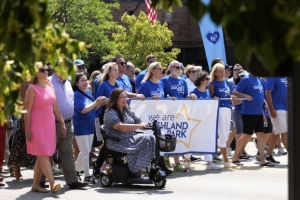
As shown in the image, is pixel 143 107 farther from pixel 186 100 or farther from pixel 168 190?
pixel 168 190

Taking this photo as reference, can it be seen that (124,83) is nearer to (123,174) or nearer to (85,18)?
(123,174)

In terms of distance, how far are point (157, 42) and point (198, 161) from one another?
14.6 meters

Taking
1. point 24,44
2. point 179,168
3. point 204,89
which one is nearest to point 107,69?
point 204,89

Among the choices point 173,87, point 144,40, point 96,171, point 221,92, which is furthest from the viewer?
point 144,40

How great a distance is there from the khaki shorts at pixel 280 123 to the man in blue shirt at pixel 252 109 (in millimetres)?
271

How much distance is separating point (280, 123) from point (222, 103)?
1.15 m

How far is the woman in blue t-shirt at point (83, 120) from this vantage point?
37.8 feet

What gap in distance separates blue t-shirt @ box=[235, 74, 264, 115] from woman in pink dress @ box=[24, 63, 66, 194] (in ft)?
15.4

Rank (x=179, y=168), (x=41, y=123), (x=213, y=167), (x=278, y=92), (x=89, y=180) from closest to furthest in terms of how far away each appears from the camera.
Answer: (x=41, y=123) → (x=89, y=180) → (x=179, y=168) → (x=213, y=167) → (x=278, y=92)

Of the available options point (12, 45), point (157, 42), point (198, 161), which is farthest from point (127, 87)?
point (157, 42)

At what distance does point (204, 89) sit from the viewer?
44.7 feet

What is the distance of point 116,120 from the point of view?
36.3ft

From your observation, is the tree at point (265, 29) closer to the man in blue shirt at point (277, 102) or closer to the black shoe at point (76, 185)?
the black shoe at point (76, 185)

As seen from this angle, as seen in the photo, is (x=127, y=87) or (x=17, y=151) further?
(x=127, y=87)
